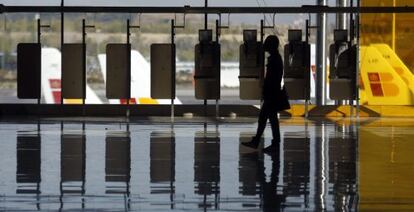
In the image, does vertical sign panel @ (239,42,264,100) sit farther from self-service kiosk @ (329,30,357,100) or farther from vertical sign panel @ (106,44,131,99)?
vertical sign panel @ (106,44,131,99)

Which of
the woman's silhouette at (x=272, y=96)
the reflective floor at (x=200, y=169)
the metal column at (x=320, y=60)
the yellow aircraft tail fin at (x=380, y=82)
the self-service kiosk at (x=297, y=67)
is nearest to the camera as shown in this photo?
the reflective floor at (x=200, y=169)

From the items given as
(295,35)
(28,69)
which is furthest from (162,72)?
(295,35)

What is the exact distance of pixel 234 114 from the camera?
25.6m

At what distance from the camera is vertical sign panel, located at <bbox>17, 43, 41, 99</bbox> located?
24719 millimetres

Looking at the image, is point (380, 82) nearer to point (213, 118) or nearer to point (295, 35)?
point (295, 35)

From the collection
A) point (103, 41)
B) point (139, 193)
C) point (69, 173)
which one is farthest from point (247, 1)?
point (139, 193)

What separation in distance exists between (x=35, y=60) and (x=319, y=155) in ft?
34.9

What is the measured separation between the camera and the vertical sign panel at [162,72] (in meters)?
25.0

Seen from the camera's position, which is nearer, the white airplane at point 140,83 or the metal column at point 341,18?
the metal column at point 341,18

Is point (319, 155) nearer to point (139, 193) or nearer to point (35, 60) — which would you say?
point (139, 193)

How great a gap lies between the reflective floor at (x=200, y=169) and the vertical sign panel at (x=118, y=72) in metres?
3.30

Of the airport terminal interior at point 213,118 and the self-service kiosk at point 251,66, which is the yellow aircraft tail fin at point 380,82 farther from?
the self-service kiosk at point 251,66

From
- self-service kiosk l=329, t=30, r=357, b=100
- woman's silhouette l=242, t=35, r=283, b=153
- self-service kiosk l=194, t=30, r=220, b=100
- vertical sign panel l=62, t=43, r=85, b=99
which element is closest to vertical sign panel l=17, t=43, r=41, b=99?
vertical sign panel l=62, t=43, r=85, b=99

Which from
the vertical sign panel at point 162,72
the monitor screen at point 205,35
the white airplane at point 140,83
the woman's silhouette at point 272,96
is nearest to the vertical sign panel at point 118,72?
the vertical sign panel at point 162,72
